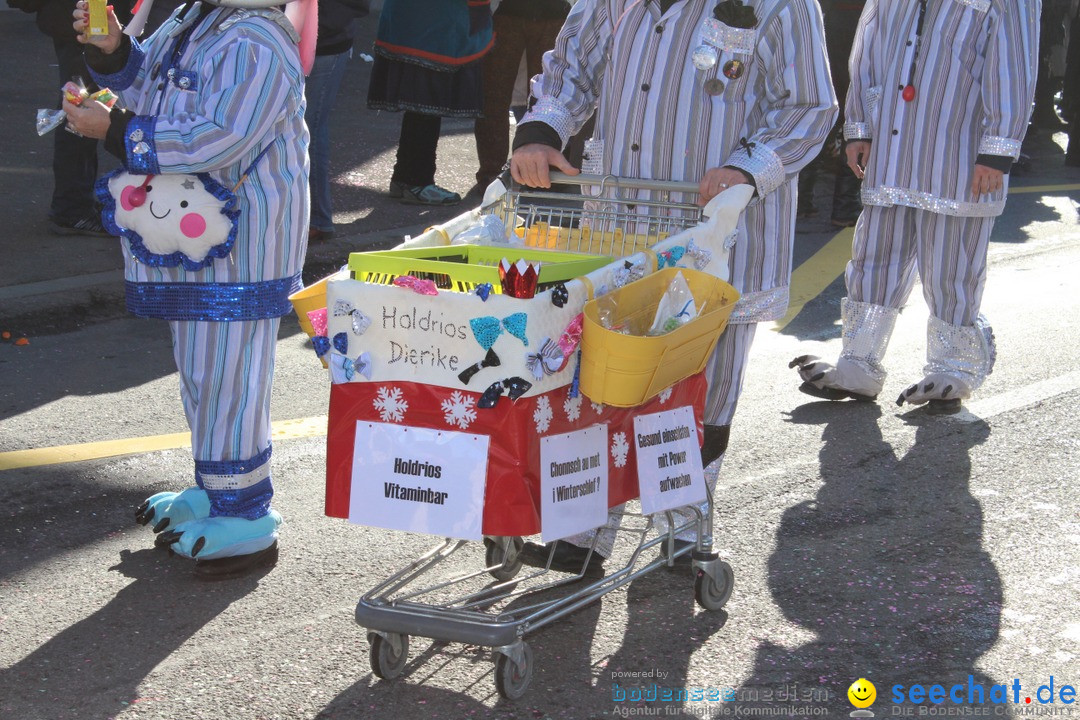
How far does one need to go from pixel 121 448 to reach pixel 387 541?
1278 mm

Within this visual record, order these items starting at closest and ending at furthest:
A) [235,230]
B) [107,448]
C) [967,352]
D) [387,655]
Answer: [387,655], [235,230], [107,448], [967,352]

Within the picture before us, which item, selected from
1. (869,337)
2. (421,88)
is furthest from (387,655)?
(421,88)

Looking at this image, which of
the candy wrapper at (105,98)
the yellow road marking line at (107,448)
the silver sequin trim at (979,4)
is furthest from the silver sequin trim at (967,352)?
the candy wrapper at (105,98)

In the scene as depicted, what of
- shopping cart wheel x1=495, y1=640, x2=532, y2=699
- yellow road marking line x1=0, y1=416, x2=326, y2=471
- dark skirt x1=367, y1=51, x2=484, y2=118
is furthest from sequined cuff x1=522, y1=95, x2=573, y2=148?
dark skirt x1=367, y1=51, x2=484, y2=118

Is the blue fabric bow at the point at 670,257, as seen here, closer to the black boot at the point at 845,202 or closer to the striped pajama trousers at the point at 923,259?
the striped pajama trousers at the point at 923,259

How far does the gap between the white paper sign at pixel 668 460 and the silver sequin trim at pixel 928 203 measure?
8.42 ft

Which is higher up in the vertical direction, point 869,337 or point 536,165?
point 536,165

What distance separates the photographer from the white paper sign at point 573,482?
328 cm

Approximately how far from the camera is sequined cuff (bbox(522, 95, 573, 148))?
14.0ft

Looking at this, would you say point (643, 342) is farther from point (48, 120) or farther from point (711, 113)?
point (48, 120)

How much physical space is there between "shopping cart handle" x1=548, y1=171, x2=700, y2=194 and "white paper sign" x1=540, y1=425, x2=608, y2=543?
79cm

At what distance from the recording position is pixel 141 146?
365 cm

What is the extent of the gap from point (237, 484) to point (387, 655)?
2.80ft

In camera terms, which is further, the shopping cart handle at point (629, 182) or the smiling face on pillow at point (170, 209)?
the shopping cart handle at point (629, 182)
